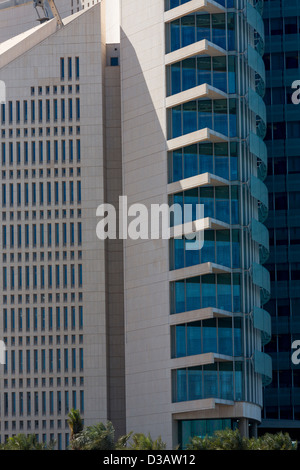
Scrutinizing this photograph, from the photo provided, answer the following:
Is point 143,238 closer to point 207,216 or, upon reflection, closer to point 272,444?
point 207,216

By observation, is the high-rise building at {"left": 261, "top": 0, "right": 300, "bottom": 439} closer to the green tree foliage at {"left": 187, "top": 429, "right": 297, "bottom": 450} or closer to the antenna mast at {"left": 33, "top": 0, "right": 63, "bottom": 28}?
the antenna mast at {"left": 33, "top": 0, "right": 63, "bottom": 28}

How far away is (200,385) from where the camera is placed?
9706cm

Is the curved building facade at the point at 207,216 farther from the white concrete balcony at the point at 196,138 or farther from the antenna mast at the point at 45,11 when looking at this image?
the antenna mast at the point at 45,11

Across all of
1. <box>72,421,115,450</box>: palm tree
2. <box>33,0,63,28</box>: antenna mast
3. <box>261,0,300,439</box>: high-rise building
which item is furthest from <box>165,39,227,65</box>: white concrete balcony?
<box>72,421,115,450</box>: palm tree

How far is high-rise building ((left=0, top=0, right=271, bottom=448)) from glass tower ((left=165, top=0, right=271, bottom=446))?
117 mm

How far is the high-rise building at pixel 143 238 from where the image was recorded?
323ft

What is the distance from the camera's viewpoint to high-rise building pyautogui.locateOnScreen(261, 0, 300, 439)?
394ft

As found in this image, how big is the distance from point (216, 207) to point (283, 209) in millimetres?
24774

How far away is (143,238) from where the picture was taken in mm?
101875

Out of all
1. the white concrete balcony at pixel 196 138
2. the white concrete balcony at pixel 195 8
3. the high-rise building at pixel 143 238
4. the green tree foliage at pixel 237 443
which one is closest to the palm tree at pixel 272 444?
the green tree foliage at pixel 237 443
